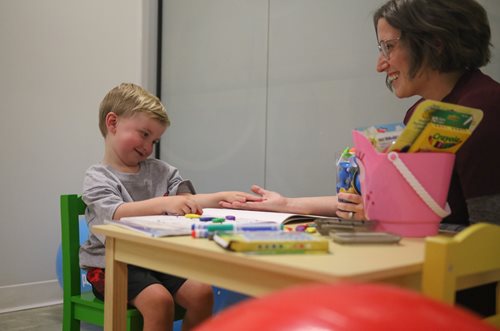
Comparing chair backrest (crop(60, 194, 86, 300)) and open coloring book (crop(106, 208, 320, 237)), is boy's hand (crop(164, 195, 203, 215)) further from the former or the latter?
chair backrest (crop(60, 194, 86, 300))

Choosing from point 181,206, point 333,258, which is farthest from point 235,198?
point 333,258

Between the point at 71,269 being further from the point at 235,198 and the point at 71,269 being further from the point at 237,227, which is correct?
the point at 237,227

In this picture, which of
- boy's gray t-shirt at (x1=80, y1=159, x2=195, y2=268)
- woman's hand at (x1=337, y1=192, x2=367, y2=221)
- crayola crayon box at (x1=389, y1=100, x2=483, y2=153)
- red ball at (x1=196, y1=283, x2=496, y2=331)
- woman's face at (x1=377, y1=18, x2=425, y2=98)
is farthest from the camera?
boy's gray t-shirt at (x1=80, y1=159, x2=195, y2=268)

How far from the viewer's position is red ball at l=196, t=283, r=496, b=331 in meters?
0.55

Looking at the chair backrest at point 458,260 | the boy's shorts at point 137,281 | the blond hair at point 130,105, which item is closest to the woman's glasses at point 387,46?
the chair backrest at point 458,260

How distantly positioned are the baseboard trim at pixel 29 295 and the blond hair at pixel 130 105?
4.22 ft

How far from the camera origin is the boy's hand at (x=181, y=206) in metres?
1.42

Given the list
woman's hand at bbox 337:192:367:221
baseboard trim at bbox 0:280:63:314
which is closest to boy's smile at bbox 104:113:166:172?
woman's hand at bbox 337:192:367:221

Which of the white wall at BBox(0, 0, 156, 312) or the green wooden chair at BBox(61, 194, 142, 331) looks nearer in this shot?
the green wooden chair at BBox(61, 194, 142, 331)

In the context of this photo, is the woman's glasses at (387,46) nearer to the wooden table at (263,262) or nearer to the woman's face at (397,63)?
the woman's face at (397,63)

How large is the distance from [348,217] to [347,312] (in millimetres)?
715

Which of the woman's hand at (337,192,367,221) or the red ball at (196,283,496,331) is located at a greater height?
the red ball at (196,283,496,331)

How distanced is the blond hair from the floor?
109 cm

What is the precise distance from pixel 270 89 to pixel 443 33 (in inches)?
55.0
